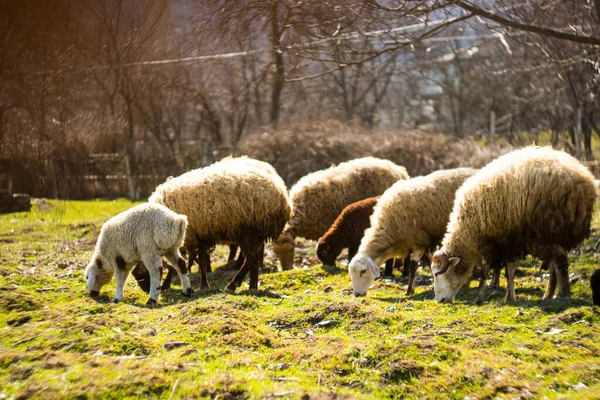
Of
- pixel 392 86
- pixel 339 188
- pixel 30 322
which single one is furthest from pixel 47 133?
pixel 392 86

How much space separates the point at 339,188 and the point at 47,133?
5.75m

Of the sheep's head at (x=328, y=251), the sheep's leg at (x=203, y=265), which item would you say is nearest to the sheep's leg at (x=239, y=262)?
the sheep's leg at (x=203, y=265)

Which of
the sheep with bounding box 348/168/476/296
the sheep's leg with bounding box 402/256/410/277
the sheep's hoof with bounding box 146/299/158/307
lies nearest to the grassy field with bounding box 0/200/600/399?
the sheep's hoof with bounding box 146/299/158/307

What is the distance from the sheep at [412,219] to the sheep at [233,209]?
1.38 m

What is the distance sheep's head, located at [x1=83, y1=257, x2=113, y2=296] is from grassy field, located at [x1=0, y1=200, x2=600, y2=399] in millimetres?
164

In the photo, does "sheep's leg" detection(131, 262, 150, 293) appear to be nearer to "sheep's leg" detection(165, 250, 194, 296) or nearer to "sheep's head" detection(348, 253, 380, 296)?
"sheep's leg" detection(165, 250, 194, 296)

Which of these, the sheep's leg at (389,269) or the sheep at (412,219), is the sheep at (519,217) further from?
the sheep's leg at (389,269)

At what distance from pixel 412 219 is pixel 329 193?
11.5 ft

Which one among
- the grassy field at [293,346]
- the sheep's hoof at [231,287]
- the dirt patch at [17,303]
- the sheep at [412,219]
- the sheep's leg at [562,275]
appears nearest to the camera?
the grassy field at [293,346]

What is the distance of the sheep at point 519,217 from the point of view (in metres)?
7.90

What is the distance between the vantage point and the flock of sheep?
8.00m

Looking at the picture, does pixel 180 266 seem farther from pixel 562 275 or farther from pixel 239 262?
pixel 562 275

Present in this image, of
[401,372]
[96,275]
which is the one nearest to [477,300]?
[401,372]

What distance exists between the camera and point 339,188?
13.5 metres
